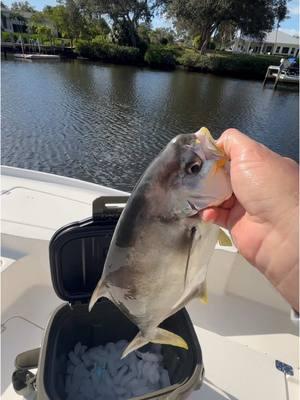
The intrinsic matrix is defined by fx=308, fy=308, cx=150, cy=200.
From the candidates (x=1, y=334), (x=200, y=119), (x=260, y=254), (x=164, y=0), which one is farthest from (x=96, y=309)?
(x=164, y=0)

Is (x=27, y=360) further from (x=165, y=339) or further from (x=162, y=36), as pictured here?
(x=162, y=36)

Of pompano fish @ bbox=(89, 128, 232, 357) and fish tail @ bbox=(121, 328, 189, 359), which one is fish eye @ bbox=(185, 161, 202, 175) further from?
fish tail @ bbox=(121, 328, 189, 359)

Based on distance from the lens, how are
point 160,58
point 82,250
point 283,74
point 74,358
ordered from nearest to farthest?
point 82,250 < point 74,358 < point 283,74 < point 160,58

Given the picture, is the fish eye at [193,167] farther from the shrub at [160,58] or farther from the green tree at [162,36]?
the green tree at [162,36]

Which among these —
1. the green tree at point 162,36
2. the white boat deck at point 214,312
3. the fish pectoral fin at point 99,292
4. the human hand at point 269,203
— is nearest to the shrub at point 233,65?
the green tree at point 162,36

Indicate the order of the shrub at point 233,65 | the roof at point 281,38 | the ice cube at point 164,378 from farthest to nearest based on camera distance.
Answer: the roof at point 281,38 → the shrub at point 233,65 → the ice cube at point 164,378

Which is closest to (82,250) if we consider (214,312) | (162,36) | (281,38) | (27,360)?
(27,360)

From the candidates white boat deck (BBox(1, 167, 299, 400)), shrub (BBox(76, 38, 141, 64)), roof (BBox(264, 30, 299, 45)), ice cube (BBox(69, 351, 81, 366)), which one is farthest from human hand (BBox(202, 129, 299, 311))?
roof (BBox(264, 30, 299, 45))
